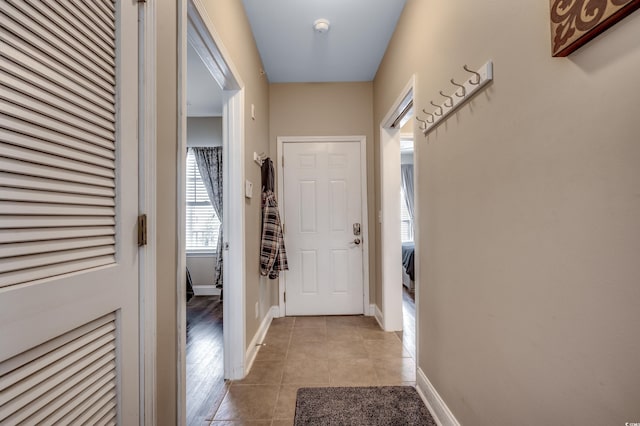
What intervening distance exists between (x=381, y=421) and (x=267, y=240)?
1.69 meters

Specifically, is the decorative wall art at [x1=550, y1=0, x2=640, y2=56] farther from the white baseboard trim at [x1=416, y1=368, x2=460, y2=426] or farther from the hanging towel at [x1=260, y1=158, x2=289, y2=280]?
the hanging towel at [x1=260, y1=158, x2=289, y2=280]

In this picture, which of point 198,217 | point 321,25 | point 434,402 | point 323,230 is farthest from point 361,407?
point 198,217

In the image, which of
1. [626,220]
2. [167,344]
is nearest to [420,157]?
[626,220]

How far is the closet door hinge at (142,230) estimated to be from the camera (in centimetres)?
93

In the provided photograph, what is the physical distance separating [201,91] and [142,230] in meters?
3.25

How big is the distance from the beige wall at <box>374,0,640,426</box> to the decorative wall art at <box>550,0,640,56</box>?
28 millimetres

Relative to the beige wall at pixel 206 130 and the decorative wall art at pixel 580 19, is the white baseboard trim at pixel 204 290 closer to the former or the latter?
the beige wall at pixel 206 130

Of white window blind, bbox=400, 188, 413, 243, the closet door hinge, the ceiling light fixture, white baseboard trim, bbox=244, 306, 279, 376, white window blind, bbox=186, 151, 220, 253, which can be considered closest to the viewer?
the closet door hinge

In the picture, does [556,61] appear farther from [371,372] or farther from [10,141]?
[371,372]

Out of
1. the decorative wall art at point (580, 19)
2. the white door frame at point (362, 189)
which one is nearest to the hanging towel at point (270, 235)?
the white door frame at point (362, 189)

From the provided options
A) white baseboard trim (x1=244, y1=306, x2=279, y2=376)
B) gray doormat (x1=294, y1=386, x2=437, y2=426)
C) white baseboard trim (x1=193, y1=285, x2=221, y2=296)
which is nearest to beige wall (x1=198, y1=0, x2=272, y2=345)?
white baseboard trim (x1=244, y1=306, x2=279, y2=376)

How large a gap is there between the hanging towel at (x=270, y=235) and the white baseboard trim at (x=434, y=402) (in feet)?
4.92

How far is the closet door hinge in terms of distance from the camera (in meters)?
0.93

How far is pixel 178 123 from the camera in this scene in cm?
122
